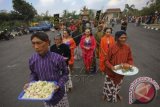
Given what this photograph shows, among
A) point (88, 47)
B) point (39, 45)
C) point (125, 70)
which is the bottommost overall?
point (88, 47)

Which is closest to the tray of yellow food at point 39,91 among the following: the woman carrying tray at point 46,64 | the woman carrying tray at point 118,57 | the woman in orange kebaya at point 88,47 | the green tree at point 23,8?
the woman carrying tray at point 46,64

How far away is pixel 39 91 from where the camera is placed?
3.28m

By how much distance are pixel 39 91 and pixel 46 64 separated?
0.36m

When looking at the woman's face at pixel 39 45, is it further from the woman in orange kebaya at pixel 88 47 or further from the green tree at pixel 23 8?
the green tree at pixel 23 8

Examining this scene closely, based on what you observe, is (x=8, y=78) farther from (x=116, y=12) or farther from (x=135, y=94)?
(x=116, y=12)

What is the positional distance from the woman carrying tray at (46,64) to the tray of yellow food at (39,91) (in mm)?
88

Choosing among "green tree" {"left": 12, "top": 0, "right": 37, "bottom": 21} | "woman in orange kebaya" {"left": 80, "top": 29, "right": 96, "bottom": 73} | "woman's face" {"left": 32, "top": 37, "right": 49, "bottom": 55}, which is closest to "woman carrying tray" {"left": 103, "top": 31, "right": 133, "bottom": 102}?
"woman's face" {"left": 32, "top": 37, "right": 49, "bottom": 55}

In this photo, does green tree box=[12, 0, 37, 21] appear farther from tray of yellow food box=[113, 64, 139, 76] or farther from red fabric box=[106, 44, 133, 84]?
tray of yellow food box=[113, 64, 139, 76]

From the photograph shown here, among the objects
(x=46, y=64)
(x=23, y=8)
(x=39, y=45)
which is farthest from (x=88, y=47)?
(x=23, y=8)

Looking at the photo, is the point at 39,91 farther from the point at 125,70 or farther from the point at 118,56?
the point at 118,56

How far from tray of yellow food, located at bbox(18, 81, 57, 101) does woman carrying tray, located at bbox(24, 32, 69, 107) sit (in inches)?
3.5

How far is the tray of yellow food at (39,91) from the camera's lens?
10.4 feet

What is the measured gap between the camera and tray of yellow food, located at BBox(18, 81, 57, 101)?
125 inches

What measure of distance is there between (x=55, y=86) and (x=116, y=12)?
110976 millimetres
